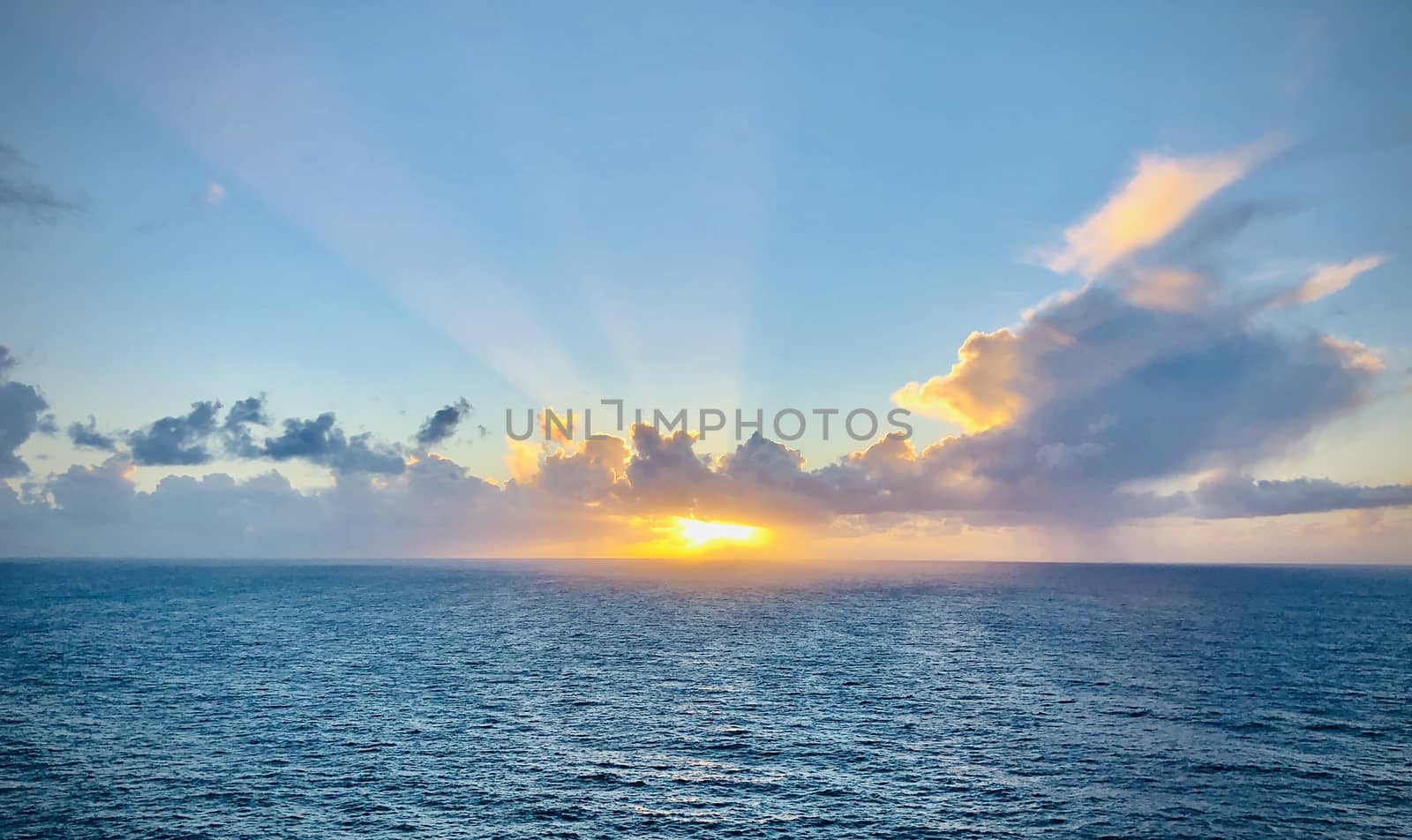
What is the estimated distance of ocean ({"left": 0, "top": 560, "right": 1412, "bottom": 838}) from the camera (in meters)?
64.0

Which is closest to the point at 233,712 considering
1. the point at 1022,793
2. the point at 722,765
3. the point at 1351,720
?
the point at 722,765

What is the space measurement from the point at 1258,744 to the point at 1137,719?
12877 millimetres

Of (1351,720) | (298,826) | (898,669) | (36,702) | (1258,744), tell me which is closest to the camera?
(298,826)

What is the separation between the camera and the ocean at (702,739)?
Answer: 210 ft

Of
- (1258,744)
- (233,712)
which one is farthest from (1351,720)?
(233,712)

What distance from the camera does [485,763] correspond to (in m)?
77.2

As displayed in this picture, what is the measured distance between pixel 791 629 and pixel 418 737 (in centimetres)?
10814

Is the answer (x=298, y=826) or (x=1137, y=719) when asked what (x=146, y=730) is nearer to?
(x=298, y=826)

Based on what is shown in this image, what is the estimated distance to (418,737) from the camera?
85.6 metres

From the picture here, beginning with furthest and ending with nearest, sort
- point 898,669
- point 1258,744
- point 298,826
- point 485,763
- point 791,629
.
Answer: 1. point 791,629
2. point 898,669
3. point 1258,744
4. point 485,763
5. point 298,826

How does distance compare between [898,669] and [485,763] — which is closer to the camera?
[485,763]

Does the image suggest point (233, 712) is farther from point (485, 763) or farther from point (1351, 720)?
point (1351, 720)

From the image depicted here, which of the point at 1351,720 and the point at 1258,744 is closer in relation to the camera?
the point at 1258,744

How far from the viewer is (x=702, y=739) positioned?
282 feet
